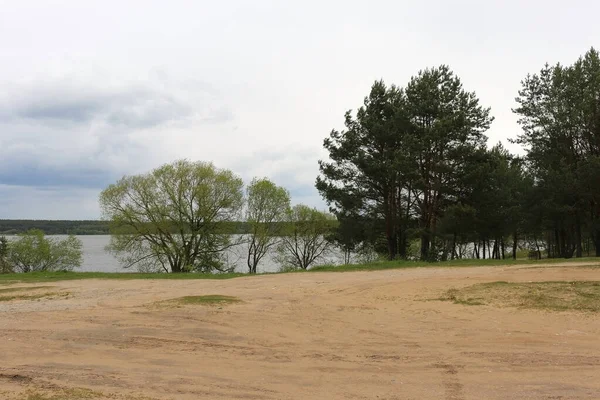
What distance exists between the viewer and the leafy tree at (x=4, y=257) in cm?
5263

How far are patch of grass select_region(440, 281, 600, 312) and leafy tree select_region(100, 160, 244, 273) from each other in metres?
29.7

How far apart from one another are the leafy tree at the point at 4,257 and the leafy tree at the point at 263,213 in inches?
1044

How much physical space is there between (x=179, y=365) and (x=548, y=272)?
45.8ft

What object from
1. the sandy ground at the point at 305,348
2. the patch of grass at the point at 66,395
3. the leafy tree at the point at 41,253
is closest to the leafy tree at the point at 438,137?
the sandy ground at the point at 305,348

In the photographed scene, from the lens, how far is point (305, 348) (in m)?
9.29

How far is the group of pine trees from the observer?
30.2m

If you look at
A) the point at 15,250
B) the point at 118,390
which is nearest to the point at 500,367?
the point at 118,390

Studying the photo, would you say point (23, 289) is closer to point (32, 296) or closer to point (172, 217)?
point (32, 296)

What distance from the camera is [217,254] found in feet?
140

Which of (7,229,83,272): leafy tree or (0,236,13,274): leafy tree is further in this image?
(7,229,83,272): leafy tree

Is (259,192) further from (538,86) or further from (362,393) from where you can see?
(362,393)

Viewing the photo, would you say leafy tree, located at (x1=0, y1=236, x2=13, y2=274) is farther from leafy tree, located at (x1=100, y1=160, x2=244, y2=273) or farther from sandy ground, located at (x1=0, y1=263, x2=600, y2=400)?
sandy ground, located at (x1=0, y1=263, x2=600, y2=400)

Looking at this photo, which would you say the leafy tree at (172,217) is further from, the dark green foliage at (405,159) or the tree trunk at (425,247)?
the tree trunk at (425,247)

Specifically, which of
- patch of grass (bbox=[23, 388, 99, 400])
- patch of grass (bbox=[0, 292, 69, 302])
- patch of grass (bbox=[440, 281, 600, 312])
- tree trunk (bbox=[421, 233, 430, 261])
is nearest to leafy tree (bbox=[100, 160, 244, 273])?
tree trunk (bbox=[421, 233, 430, 261])
